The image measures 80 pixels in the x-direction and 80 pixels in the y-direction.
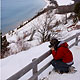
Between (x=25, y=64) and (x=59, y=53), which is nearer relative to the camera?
(x=59, y=53)

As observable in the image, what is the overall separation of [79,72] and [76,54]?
2.04 meters

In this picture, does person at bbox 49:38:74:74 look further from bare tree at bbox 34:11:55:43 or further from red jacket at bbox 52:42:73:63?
bare tree at bbox 34:11:55:43

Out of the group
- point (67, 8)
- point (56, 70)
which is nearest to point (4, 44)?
point (56, 70)

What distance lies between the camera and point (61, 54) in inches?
216

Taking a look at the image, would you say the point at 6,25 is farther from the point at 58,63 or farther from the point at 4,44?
the point at 58,63

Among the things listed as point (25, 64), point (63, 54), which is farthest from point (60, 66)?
point (25, 64)

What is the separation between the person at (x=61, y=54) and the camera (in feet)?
18.1

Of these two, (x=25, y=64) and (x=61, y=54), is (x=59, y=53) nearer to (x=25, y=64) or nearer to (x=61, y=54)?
(x=61, y=54)

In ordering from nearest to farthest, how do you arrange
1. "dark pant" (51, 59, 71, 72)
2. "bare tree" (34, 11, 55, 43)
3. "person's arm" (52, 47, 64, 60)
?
"person's arm" (52, 47, 64, 60), "dark pant" (51, 59, 71, 72), "bare tree" (34, 11, 55, 43)

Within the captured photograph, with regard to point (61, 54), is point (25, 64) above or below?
below

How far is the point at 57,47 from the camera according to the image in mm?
5559

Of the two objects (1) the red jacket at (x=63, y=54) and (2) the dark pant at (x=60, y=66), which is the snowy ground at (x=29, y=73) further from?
(1) the red jacket at (x=63, y=54)

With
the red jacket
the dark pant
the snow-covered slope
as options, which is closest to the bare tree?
the snow-covered slope

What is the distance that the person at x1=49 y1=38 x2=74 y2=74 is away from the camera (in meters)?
5.51
